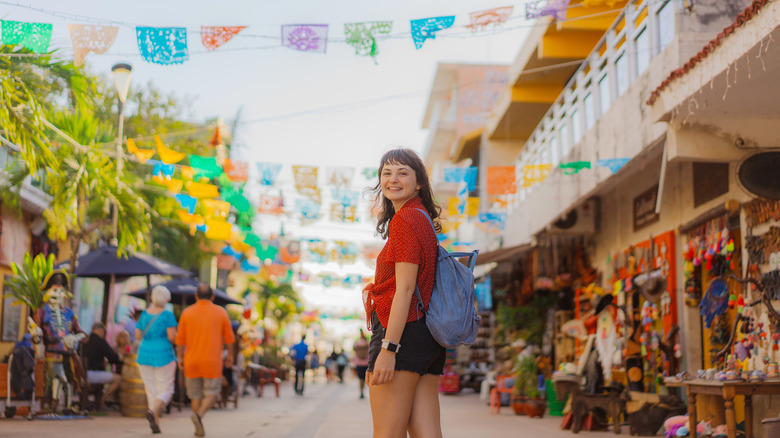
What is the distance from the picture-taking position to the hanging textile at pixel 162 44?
10359mm

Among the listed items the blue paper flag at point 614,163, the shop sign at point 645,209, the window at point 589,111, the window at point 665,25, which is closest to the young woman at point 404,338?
the window at point 665,25

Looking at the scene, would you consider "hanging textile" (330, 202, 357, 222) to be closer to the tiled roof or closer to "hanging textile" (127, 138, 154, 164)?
"hanging textile" (127, 138, 154, 164)

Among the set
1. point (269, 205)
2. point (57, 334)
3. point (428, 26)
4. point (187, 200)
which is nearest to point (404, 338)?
point (428, 26)

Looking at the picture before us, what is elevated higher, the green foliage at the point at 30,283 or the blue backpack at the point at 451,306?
the green foliage at the point at 30,283

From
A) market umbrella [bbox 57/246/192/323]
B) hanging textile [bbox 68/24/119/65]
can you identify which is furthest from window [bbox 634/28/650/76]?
market umbrella [bbox 57/246/192/323]

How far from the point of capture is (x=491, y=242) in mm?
27484

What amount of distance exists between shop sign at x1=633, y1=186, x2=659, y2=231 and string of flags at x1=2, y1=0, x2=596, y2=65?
338 centimetres

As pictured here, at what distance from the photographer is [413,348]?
3.58 metres

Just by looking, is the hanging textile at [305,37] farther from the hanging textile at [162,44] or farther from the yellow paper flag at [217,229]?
the yellow paper flag at [217,229]

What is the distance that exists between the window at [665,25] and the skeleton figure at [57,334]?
8.69 metres

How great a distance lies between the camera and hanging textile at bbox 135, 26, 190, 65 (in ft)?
34.0

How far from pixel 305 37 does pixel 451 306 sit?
313 inches

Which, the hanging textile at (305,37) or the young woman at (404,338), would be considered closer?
the young woman at (404,338)

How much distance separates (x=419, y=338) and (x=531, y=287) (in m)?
17.5
